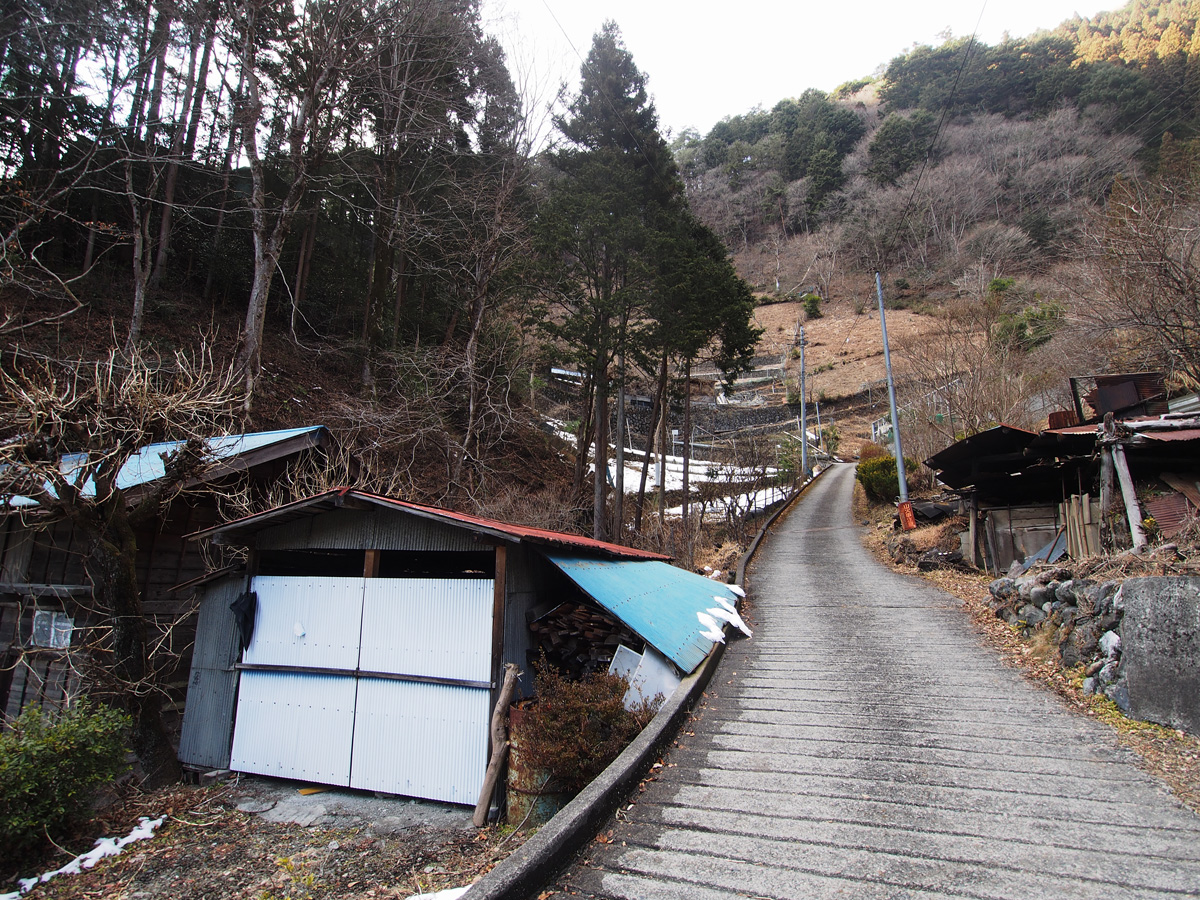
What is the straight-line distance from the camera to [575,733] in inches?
209

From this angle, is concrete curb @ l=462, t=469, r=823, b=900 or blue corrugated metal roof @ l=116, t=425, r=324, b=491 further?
blue corrugated metal roof @ l=116, t=425, r=324, b=491

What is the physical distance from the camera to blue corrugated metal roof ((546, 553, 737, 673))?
691 centimetres

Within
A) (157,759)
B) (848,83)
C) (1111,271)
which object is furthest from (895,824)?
(848,83)

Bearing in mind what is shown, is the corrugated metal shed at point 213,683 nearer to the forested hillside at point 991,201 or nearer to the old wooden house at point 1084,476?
the old wooden house at point 1084,476

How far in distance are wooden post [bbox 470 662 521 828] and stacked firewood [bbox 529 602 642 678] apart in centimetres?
104

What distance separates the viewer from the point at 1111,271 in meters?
12.6

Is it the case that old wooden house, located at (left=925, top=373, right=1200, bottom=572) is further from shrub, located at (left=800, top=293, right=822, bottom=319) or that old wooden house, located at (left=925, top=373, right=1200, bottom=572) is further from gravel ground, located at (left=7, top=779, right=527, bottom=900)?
shrub, located at (left=800, top=293, right=822, bottom=319)

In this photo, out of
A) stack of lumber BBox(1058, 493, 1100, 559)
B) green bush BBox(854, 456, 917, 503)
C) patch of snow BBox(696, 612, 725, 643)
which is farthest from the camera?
green bush BBox(854, 456, 917, 503)

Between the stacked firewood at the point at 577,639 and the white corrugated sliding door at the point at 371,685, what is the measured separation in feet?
3.23

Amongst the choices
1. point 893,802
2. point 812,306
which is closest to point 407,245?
point 893,802

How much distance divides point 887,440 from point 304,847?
36002 millimetres

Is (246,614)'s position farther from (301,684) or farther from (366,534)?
(366,534)

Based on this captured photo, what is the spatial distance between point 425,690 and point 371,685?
0.75 meters

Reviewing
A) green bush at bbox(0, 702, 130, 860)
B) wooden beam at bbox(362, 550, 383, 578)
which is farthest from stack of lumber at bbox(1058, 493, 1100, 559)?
green bush at bbox(0, 702, 130, 860)
